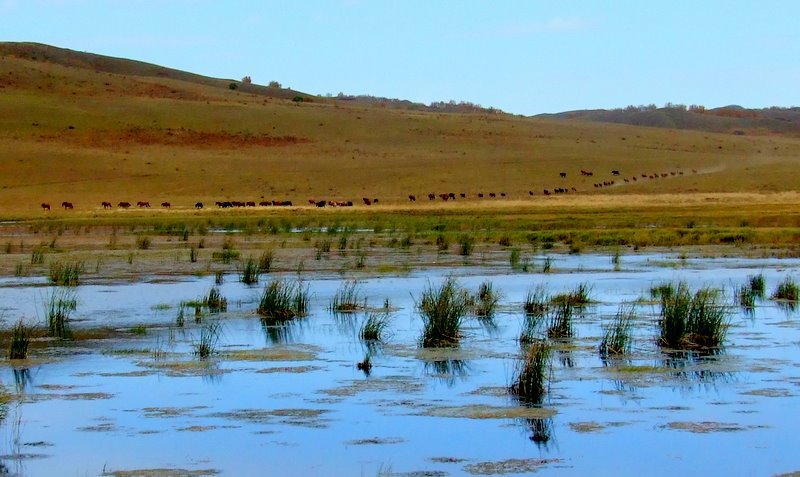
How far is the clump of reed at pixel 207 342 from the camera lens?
15348 millimetres

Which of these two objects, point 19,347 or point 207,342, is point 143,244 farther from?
point 19,347

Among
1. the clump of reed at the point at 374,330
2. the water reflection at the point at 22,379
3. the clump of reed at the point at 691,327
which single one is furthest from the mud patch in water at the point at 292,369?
the clump of reed at the point at 691,327

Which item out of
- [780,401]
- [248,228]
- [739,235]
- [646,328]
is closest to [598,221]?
[739,235]

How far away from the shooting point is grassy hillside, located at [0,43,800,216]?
206 ft

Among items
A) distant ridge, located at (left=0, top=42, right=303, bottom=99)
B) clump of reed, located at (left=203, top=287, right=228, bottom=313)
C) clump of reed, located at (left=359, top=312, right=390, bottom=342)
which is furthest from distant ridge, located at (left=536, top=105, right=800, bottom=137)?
clump of reed, located at (left=359, top=312, right=390, bottom=342)

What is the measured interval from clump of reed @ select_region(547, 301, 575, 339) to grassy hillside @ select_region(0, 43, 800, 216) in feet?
125

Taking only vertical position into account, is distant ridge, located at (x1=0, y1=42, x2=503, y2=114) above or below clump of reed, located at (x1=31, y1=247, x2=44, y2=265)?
above

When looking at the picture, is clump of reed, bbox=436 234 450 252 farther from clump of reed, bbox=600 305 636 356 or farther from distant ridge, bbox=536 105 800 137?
distant ridge, bbox=536 105 800 137

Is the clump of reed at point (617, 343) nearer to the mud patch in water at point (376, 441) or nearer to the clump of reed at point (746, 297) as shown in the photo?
the mud patch in water at point (376, 441)

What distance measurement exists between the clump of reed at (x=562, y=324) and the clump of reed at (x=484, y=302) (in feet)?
4.91

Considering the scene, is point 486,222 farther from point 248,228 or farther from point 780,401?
point 780,401

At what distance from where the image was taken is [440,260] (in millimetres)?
29734

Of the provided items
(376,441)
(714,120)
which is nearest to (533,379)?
(376,441)

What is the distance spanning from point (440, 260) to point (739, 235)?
31.8ft
